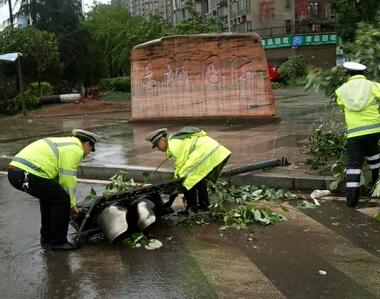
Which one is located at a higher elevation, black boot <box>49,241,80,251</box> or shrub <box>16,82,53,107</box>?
shrub <box>16,82,53,107</box>

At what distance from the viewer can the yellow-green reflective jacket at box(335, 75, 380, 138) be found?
6508 mm

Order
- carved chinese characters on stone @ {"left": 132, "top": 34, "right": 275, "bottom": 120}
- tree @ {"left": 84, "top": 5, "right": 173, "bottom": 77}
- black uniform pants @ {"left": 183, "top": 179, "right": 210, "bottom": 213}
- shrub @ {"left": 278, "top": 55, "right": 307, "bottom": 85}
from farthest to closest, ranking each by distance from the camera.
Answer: shrub @ {"left": 278, "top": 55, "right": 307, "bottom": 85}, tree @ {"left": 84, "top": 5, "right": 173, "bottom": 77}, carved chinese characters on stone @ {"left": 132, "top": 34, "right": 275, "bottom": 120}, black uniform pants @ {"left": 183, "top": 179, "right": 210, "bottom": 213}

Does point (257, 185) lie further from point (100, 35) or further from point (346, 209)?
point (100, 35)

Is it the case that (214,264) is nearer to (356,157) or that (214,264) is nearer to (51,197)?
(51,197)

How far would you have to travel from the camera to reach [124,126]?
1608cm

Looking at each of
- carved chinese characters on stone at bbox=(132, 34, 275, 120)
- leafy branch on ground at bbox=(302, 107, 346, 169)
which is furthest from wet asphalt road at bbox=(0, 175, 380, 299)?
carved chinese characters on stone at bbox=(132, 34, 275, 120)

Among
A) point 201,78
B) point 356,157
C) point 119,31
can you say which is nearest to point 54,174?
point 356,157

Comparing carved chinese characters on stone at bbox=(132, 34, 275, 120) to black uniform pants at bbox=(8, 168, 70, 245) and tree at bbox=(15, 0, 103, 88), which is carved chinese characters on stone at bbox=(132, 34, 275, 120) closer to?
black uniform pants at bbox=(8, 168, 70, 245)

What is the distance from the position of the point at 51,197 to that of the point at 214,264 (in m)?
1.66

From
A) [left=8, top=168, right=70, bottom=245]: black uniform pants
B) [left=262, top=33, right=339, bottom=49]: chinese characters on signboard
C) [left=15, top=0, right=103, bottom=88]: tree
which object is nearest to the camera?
[left=8, top=168, right=70, bottom=245]: black uniform pants

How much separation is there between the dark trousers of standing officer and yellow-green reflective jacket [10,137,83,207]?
3.23 m

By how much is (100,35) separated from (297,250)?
46675mm

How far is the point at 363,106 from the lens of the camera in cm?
648

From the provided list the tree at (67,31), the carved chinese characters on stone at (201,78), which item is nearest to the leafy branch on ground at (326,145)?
the carved chinese characters on stone at (201,78)
